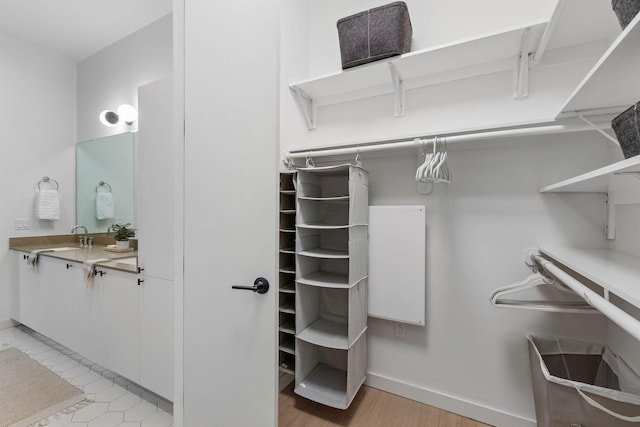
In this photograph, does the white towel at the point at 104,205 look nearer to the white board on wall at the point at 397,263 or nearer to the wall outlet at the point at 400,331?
the white board on wall at the point at 397,263

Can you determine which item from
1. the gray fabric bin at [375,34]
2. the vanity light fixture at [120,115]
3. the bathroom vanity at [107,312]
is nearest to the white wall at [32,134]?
the bathroom vanity at [107,312]

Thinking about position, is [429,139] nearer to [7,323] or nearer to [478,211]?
[478,211]

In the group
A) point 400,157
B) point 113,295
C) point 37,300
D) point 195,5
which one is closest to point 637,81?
point 400,157

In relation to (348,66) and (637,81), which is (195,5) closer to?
(348,66)

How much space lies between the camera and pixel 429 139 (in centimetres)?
149

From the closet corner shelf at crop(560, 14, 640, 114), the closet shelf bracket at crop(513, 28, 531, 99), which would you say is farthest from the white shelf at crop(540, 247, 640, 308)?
the closet shelf bracket at crop(513, 28, 531, 99)

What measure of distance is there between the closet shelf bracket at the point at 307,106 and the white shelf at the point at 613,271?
1.74 m

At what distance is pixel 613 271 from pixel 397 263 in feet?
3.42

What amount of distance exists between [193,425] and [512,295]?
197cm

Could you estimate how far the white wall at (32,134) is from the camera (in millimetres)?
3006

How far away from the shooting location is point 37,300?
2.68 m

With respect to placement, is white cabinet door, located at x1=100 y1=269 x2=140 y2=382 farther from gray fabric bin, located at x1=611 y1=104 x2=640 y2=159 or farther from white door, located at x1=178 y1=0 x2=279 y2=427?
gray fabric bin, located at x1=611 y1=104 x2=640 y2=159

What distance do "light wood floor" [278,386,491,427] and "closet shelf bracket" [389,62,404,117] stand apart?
198 cm

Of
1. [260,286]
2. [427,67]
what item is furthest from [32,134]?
[427,67]
